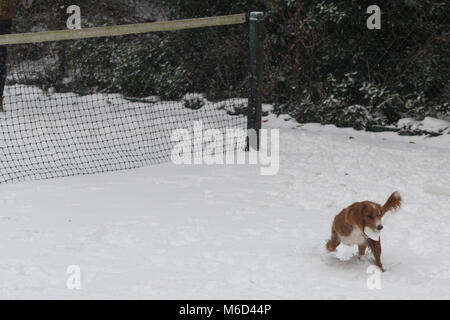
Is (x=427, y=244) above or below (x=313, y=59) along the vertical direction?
below

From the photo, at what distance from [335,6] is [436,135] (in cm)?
227

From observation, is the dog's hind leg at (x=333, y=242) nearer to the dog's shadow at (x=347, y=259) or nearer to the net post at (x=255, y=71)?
the dog's shadow at (x=347, y=259)

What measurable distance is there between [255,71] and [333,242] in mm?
3474

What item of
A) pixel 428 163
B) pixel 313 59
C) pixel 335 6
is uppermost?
pixel 335 6

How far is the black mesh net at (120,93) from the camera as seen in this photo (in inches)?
337

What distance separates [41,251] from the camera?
4477mm

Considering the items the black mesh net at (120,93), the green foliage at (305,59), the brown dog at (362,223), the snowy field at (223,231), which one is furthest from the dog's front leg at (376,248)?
the green foliage at (305,59)

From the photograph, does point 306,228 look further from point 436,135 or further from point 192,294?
point 436,135

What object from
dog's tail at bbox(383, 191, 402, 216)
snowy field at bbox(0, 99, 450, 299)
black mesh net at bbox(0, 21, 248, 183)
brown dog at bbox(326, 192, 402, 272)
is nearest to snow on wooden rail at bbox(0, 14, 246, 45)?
snowy field at bbox(0, 99, 450, 299)

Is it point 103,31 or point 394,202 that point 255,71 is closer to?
point 103,31

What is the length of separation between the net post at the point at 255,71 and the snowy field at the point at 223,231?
17.0 inches
